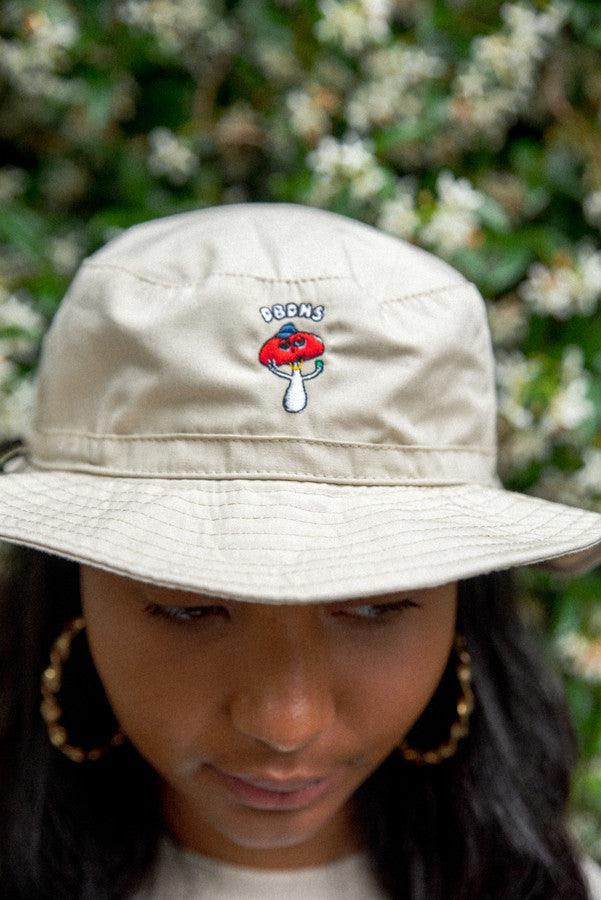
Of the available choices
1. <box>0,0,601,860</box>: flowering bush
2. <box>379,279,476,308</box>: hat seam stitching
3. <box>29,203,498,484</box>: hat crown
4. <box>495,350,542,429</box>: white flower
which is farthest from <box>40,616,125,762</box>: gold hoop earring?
<box>495,350,542,429</box>: white flower

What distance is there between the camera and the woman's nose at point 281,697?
0.87 m

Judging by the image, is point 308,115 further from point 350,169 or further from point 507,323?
point 507,323

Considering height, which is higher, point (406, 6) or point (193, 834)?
point (406, 6)

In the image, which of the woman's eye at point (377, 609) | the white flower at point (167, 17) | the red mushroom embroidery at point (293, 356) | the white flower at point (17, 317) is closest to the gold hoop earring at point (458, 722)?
the woman's eye at point (377, 609)

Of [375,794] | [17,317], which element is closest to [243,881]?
[375,794]

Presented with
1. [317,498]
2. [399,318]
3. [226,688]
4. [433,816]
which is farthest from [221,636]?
[433,816]

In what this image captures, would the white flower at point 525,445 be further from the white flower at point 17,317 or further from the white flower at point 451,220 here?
the white flower at point 17,317

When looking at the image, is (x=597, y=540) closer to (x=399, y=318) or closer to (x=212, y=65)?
(x=399, y=318)

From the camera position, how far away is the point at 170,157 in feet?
4.89

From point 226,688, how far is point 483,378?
1.36 ft

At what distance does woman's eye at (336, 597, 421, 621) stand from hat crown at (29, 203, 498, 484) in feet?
0.41

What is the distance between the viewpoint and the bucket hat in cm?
79

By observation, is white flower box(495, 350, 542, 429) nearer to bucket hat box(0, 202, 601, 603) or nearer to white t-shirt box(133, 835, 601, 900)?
bucket hat box(0, 202, 601, 603)

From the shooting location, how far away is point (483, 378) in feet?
3.35
